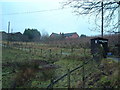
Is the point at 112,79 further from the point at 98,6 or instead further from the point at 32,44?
the point at 32,44

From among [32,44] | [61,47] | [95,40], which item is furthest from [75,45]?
[32,44]

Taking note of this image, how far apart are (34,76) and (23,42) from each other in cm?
1425

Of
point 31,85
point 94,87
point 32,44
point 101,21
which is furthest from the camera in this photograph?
point 32,44

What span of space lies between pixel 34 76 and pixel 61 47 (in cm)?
910

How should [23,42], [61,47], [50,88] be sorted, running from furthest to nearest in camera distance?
[23,42]
[61,47]
[50,88]

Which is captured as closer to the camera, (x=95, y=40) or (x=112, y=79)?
(x=112, y=79)

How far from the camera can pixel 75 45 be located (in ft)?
45.7

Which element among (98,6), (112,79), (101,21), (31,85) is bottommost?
(31,85)

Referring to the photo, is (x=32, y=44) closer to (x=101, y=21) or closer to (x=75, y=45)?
(x=75, y=45)

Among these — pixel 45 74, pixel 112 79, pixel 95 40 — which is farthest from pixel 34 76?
pixel 95 40

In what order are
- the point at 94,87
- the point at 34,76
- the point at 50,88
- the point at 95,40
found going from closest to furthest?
the point at 50,88 → the point at 94,87 → the point at 34,76 → the point at 95,40

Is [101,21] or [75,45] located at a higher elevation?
[101,21]

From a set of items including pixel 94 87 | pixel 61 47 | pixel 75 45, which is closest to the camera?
pixel 94 87

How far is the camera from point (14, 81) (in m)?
5.73
